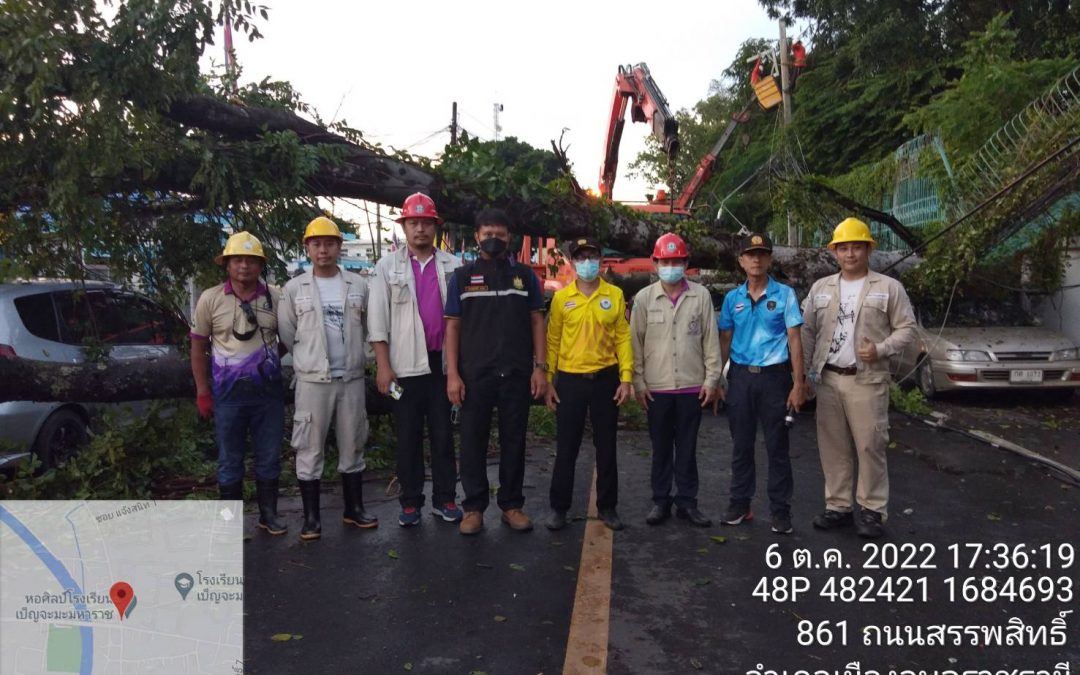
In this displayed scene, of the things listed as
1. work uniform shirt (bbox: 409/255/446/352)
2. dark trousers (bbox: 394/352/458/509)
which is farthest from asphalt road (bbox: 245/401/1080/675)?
work uniform shirt (bbox: 409/255/446/352)

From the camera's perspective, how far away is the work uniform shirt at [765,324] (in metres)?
5.33

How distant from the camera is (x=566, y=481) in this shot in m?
5.41

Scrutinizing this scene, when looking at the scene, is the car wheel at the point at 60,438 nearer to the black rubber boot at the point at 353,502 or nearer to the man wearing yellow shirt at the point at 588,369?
the black rubber boot at the point at 353,502

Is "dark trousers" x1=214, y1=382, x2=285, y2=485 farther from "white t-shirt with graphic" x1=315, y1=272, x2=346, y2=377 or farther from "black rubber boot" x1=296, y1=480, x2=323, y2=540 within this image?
"white t-shirt with graphic" x1=315, y1=272, x2=346, y2=377

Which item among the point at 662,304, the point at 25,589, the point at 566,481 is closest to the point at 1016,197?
the point at 662,304

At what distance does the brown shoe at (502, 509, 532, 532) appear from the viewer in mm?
5336

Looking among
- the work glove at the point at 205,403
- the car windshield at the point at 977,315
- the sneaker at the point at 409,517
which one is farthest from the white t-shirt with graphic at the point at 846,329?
the car windshield at the point at 977,315

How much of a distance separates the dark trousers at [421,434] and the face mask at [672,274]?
158 cm

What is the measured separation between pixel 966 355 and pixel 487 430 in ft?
24.1

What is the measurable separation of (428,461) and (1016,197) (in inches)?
302

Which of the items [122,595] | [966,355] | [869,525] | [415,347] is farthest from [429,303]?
[966,355]

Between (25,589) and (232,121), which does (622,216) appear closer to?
(232,121)

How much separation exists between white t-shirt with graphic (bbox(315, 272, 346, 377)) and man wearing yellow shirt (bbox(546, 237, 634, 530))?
4.45 ft

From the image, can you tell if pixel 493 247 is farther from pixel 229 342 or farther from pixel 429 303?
pixel 229 342
